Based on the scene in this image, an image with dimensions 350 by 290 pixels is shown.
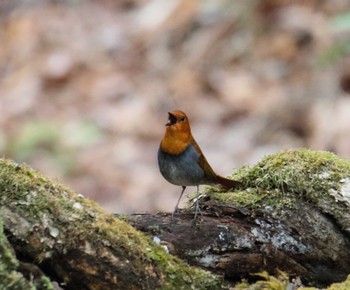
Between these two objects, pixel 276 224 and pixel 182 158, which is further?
pixel 182 158

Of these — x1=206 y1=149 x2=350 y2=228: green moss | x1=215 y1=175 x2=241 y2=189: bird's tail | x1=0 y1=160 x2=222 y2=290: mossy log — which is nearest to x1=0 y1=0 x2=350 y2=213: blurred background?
x1=206 y1=149 x2=350 y2=228: green moss

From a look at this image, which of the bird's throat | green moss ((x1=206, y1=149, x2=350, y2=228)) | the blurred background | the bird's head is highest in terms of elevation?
the blurred background

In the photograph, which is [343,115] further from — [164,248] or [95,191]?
[164,248]

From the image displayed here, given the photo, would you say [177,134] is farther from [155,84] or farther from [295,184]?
[155,84]

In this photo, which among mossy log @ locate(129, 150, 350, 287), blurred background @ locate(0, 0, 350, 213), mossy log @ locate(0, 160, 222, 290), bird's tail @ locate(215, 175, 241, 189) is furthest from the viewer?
blurred background @ locate(0, 0, 350, 213)

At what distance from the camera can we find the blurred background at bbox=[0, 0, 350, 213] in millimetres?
7762

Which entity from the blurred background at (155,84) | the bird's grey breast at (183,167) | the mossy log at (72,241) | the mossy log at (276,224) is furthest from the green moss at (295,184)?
the blurred background at (155,84)

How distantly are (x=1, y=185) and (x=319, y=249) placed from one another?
136cm

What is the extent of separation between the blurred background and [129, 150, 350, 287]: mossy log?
3.20 metres

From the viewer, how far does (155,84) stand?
31.1ft

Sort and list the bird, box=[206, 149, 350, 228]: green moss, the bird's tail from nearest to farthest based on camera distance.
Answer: box=[206, 149, 350, 228]: green moss
the bird's tail
the bird

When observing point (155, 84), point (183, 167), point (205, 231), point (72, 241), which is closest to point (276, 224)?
point (205, 231)

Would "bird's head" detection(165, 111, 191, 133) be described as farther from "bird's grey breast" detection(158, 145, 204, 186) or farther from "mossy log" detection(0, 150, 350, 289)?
"mossy log" detection(0, 150, 350, 289)

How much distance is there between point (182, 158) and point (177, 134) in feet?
0.38
